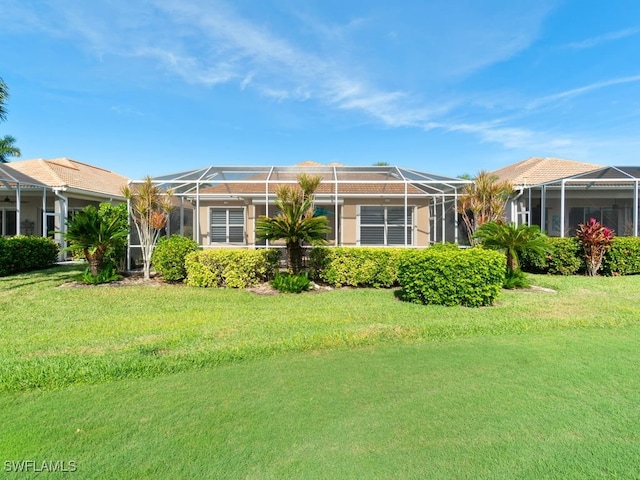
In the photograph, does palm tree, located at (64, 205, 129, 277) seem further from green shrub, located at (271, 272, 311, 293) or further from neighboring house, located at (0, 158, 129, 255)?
neighboring house, located at (0, 158, 129, 255)

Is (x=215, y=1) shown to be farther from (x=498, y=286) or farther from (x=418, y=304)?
(x=498, y=286)

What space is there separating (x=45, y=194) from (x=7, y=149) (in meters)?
16.2

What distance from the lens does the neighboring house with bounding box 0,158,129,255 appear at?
14.9 m

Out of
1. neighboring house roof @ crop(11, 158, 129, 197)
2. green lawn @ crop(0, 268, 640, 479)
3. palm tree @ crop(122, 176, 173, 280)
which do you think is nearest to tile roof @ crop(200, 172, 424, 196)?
palm tree @ crop(122, 176, 173, 280)

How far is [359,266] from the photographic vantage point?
30.8 ft

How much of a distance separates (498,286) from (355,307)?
9.68 feet

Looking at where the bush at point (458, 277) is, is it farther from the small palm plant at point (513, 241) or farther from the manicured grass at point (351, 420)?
the manicured grass at point (351, 420)

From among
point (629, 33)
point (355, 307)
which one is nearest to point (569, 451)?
point (355, 307)

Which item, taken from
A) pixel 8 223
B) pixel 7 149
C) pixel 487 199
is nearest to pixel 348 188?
pixel 487 199

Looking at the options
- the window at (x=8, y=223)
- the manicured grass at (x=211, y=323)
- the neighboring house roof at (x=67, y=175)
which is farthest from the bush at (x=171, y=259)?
the window at (x=8, y=223)

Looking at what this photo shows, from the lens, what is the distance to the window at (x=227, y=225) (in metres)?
15.4

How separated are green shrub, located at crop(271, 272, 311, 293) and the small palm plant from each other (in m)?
4.73

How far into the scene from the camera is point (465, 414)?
299 centimetres

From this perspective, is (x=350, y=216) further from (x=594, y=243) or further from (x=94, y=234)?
(x=94, y=234)
